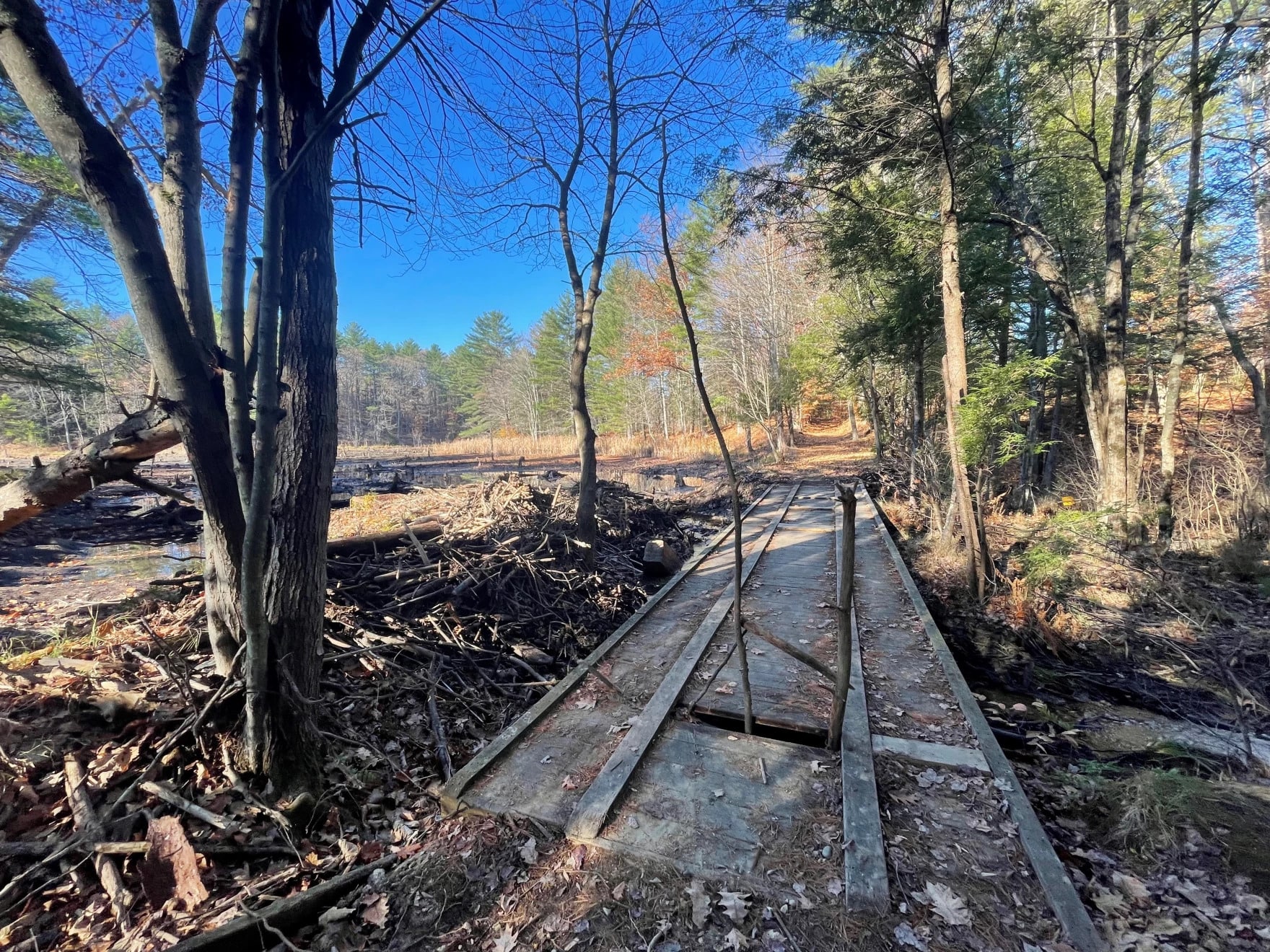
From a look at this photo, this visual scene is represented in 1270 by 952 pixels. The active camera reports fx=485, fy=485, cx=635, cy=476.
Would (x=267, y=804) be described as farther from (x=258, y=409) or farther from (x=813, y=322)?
(x=813, y=322)

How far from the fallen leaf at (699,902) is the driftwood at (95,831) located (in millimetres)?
2157

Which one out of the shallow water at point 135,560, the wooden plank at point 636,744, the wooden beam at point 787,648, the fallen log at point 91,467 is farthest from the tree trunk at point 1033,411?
the shallow water at point 135,560

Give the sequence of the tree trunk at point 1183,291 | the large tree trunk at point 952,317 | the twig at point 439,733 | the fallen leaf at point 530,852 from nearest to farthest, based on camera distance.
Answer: the fallen leaf at point 530,852 → the twig at point 439,733 → the large tree trunk at point 952,317 → the tree trunk at point 1183,291

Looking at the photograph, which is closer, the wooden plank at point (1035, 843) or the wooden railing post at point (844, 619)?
the wooden plank at point (1035, 843)

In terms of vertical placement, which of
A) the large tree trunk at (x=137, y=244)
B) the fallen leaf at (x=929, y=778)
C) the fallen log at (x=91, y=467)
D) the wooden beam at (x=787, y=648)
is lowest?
the fallen leaf at (x=929, y=778)

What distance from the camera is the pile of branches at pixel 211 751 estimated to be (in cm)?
198

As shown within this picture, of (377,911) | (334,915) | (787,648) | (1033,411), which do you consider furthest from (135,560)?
(1033,411)

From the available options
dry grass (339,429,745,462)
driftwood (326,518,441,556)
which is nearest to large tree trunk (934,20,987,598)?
driftwood (326,518,441,556)

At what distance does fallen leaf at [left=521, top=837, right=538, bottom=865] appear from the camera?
2.19 m

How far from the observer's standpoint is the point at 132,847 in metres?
2.06

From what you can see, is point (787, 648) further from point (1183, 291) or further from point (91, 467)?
point (1183, 291)

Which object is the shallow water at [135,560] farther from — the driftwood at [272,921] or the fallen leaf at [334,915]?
the fallen leaf at [334,915]

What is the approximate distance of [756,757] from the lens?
2.84 meters

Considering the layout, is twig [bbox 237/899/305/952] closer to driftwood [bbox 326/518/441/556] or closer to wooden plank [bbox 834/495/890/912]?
wooden plank [bbox 834/495/890/912]
